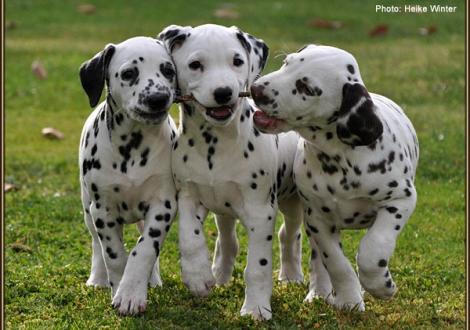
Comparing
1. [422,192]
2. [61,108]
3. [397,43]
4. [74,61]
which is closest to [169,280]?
[422,192]

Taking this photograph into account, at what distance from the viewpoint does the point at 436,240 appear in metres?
9.69

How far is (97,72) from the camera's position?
7.31 m

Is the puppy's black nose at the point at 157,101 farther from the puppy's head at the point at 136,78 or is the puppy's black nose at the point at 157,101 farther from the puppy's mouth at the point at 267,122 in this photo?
the puppy's mouth at the point at 267,122

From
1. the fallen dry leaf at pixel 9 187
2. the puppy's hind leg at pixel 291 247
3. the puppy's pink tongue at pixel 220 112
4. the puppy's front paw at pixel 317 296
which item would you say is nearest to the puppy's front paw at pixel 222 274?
the puppy's hind leg at pixel 291 247

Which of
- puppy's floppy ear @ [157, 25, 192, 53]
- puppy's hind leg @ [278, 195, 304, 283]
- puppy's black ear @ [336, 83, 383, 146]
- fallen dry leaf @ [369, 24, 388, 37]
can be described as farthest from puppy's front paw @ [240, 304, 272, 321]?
fallen dry leaf @ [369, 24, 388, 37]

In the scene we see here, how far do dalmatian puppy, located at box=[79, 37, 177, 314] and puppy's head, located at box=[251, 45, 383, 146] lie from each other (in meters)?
0.76

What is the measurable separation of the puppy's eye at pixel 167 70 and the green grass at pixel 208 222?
0.86 metres

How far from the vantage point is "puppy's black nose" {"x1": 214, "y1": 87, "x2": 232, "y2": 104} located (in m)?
6.76

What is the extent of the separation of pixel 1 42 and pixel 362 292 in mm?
4129

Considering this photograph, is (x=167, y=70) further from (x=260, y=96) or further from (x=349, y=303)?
(x=349, y=303)

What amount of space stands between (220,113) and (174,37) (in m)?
0.77

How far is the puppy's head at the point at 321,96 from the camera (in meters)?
6.74

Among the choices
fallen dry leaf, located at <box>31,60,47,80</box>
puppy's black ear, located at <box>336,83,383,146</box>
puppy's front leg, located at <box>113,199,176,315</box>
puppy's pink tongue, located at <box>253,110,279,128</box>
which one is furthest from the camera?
fallen dry leaf, located at <box>31,60,47,80</box>

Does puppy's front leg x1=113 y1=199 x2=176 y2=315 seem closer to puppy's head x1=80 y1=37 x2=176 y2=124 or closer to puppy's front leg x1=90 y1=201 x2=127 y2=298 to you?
puppy's front leg x1=90 y1=201 x2=127 y2=298
